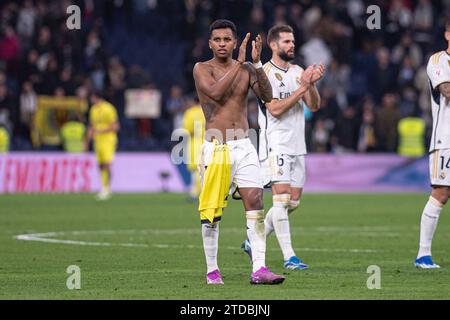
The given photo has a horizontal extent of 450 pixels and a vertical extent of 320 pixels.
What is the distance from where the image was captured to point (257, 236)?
1131 centimetres

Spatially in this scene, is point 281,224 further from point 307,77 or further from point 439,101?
point 439,101

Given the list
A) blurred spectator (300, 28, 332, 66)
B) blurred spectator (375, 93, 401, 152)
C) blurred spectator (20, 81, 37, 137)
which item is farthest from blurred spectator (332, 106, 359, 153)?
blurred spectator (20, 81, 37, 137)

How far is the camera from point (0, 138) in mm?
29188

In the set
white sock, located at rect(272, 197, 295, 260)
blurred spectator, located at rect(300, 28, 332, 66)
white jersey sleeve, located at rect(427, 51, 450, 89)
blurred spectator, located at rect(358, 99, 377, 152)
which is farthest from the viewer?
blurred spectator, located at rect(300, 28, 332, 66)

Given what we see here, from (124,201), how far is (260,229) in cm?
1508

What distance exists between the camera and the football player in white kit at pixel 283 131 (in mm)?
13469

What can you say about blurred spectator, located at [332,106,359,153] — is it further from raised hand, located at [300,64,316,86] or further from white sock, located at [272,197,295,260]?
raised hand, located at [300,64,316,86]

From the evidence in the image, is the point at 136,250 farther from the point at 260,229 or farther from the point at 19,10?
the point at 19,10

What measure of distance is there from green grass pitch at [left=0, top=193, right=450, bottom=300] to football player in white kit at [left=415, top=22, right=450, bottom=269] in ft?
0.96

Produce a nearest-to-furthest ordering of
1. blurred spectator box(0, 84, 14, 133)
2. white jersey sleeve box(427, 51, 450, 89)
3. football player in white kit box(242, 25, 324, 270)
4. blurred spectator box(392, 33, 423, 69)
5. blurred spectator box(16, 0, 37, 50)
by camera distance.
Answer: white jersey sleeve box(427, 51, 450, 89) → football player in white kit box(242, 25, 324, 270) → blurred spectator box(0, 84, 14, 133) → blurred spectator box(16, 0, 37, 50) → blurred spectator box(392, 33, 423, 69)

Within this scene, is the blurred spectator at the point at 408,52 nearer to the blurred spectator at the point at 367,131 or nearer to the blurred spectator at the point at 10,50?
the blurred spectator at the point at 367,131

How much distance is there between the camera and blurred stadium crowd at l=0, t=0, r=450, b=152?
3086 centimetres

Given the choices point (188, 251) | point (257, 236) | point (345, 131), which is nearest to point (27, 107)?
point (345, 131)
